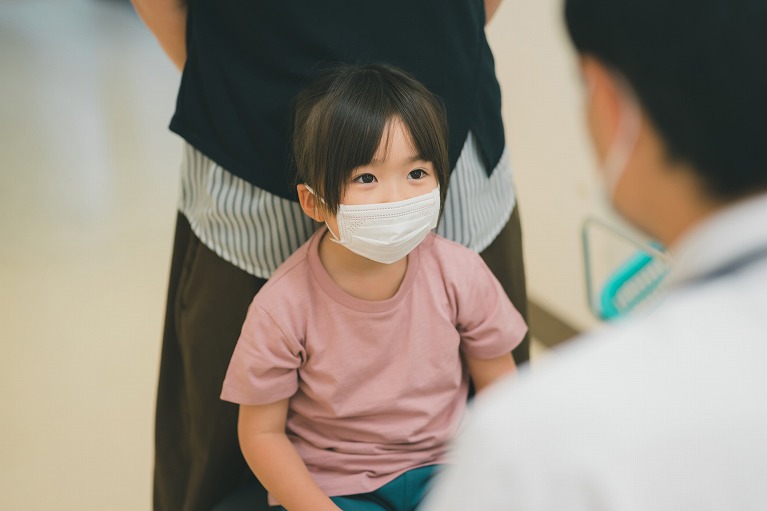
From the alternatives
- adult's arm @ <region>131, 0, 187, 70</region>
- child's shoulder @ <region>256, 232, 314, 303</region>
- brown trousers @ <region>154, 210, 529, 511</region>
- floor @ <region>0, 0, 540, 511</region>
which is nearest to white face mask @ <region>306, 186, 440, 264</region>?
child's shoulder @ <region>256, 232, 314, 303</region>

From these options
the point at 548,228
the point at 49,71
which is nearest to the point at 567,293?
the point at 548,228

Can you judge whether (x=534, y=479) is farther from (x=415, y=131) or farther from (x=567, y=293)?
(x=567, y=293)

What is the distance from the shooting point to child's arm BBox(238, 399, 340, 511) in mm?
1346

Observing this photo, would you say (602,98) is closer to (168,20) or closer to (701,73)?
(701,73)

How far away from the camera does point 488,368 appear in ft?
4.89

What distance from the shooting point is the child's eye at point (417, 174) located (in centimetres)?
129

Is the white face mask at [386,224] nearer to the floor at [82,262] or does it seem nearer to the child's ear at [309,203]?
the child's ear at [309,203]

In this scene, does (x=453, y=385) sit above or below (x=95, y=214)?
above

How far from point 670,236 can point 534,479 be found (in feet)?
0.76

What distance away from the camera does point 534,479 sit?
60 centimetres

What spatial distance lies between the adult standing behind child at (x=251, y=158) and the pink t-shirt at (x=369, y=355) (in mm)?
107

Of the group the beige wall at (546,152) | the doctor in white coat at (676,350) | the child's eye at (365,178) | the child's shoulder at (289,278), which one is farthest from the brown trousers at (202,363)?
the doctor in white coat at (676,350)

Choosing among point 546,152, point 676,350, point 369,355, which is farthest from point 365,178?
point 546,152

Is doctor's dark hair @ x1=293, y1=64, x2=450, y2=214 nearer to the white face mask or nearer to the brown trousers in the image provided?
the white face mask
